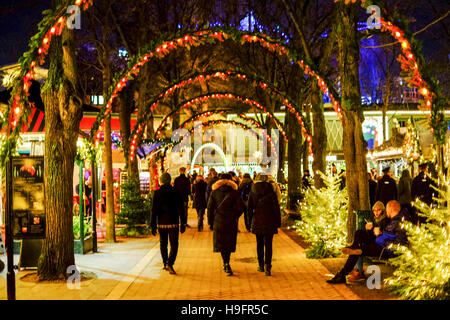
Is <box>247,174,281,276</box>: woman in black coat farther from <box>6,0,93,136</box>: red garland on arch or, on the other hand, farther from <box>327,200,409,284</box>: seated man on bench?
<box>6,0,93,136</box>: red garland on arch

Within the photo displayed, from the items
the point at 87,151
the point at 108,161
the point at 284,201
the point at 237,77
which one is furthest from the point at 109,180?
the point at 284,201

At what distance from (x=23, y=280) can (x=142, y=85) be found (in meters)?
11.9

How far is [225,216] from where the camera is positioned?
10.3 metres

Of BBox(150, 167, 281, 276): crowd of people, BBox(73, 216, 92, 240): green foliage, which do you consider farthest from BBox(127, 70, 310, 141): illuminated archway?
BBox(150, 167, 281, 276): crowd of people

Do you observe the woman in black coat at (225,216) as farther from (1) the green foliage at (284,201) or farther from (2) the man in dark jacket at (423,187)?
(1) the green foliage at (284,201)

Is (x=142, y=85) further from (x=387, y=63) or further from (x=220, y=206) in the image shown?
(x=387, y=63)

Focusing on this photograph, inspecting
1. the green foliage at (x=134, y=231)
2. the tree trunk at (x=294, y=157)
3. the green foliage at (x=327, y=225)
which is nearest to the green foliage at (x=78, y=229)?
the green foliage at (x=134, y=231)

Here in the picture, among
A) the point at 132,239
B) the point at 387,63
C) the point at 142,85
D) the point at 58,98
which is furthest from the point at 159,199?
the point at 387,63

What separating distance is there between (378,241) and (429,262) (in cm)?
197

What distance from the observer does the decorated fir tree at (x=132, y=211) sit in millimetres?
17406

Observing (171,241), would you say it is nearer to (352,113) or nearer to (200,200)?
(352,113)

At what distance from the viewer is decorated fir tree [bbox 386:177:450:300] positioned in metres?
6.63

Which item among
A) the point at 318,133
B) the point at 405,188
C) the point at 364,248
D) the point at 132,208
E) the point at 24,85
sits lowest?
the point at 364,248

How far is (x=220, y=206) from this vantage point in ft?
34.0
